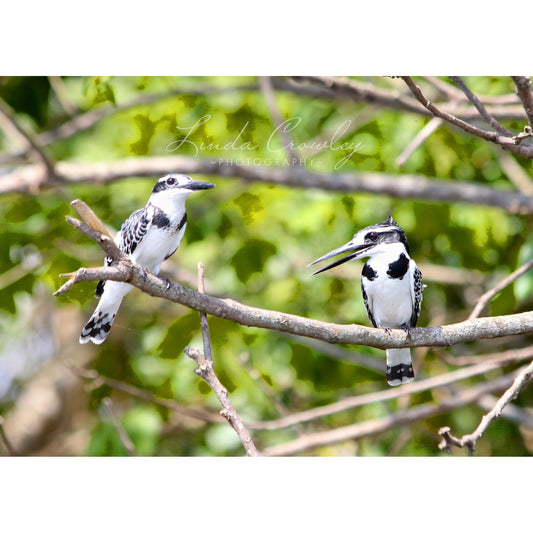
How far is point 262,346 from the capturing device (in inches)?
121

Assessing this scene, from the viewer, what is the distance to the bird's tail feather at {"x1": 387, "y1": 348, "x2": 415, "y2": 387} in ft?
7.66

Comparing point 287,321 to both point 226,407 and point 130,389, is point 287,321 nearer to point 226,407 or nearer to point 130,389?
point 226,407

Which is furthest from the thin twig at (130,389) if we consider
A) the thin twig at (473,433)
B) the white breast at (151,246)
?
the thin twig at (473,433)

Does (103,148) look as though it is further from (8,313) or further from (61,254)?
(8,313)

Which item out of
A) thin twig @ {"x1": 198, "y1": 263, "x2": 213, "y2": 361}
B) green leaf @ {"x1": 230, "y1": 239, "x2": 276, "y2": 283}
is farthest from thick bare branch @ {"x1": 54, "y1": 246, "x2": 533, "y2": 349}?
green leaf @ {"x1": 230, "y1": 239, "x2": 276, "y2": 283}

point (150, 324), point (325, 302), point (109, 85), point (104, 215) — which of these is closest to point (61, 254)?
point (104, 215)

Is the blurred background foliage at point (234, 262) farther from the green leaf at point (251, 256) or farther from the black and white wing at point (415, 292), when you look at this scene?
the black and white wing at point (415, 292)

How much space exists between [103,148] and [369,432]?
1585 mm

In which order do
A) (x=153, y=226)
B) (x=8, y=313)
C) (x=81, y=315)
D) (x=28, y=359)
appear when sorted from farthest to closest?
(x=28, y=359) → (x=8, y=313) → (x=81, y=315) → (x=153, y=226)

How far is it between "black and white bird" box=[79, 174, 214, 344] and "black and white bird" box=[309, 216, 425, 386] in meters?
0.50

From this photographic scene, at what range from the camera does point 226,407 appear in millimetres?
1700

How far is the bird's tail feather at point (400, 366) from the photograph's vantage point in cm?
233

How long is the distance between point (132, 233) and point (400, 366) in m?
0.97

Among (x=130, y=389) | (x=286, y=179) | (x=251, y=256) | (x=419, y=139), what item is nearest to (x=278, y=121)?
(x=286, y=179)
